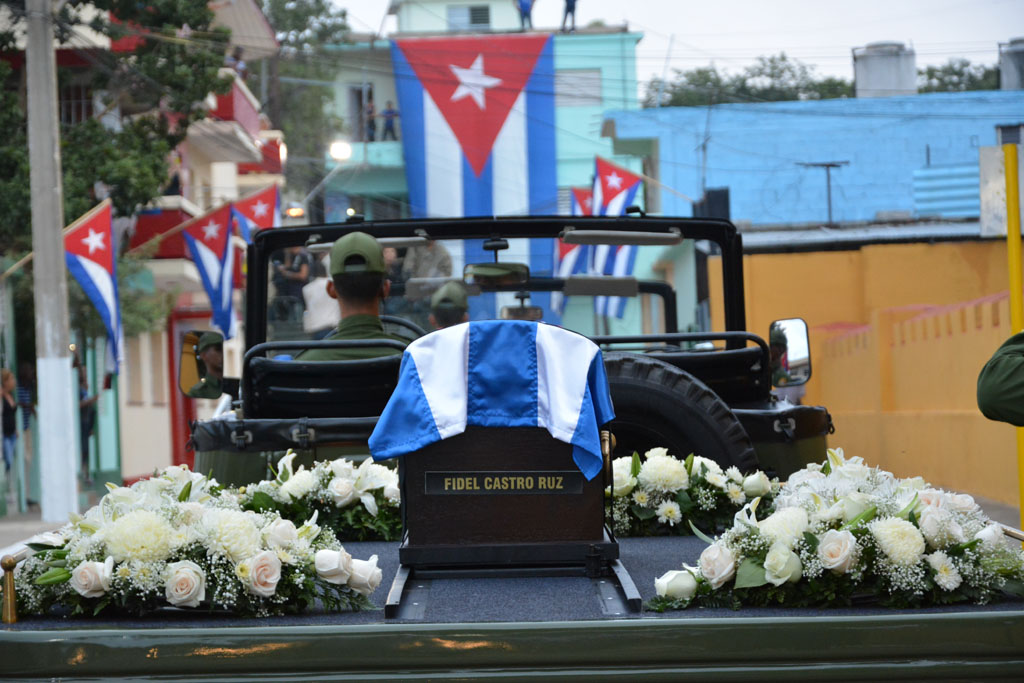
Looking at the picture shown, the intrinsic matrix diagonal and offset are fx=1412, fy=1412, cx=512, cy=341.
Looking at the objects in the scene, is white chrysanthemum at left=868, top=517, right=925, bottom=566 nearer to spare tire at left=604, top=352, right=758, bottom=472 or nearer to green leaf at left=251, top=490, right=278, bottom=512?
spare tire at left=604, top=352, right=758, bottom=472

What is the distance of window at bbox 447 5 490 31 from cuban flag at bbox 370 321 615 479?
175 ft

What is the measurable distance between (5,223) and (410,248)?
46.2 feet

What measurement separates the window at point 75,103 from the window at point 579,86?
24.7 metres

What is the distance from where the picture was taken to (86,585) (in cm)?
311

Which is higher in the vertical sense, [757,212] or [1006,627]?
[757,212]

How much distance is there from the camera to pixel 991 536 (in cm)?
332

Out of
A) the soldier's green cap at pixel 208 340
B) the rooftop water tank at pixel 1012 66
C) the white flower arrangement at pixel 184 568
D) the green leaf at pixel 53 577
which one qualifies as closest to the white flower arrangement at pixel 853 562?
the white flower arrangement at pixel 184 568

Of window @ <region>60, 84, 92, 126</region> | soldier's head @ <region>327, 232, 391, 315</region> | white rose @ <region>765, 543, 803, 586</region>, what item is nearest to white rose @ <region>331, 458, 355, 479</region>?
soldier's head @ <region>327, 232, 391, 315</region>

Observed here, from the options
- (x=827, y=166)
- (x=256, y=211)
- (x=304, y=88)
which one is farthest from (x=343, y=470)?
(x=304, y=88)

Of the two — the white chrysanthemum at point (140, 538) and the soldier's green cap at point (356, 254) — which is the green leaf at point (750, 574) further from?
the soldier's green cap at point (356, 254)

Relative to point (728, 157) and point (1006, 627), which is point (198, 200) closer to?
point (728, 157)

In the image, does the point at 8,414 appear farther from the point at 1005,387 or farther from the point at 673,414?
the point at 1005,387

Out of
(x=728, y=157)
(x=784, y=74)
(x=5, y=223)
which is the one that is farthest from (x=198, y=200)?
(x=784, y=74)

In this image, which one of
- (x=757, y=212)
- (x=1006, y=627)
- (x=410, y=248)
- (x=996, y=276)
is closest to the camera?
(x=1006, y=627)
